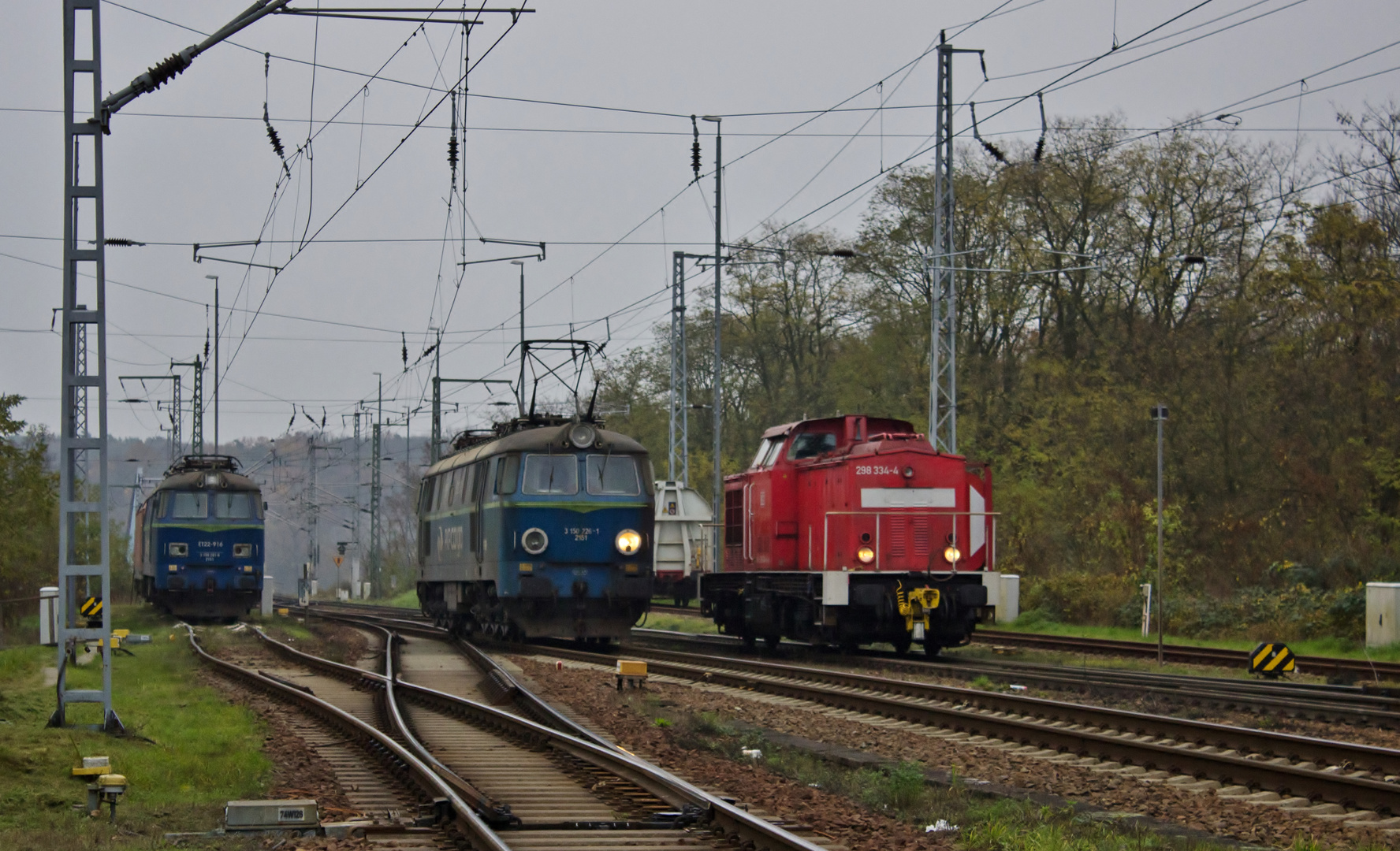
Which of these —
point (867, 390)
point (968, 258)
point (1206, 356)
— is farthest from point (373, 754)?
point (867, 390)

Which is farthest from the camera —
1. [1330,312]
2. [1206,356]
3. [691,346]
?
[691,346]

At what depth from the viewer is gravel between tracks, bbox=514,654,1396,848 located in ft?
28.9

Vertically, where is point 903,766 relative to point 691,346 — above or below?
below

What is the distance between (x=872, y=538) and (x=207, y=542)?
67.5 ft

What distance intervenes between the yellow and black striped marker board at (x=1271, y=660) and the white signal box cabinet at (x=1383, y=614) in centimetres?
483

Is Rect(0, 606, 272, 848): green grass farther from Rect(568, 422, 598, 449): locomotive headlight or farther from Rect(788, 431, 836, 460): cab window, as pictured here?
Rect(788, 431, 836, 460): cab window

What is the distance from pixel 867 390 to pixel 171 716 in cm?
3631

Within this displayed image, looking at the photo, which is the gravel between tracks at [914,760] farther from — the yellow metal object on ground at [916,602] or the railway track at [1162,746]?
the yellow metal object on ground at [916,602]

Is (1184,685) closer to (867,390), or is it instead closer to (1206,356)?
(1206,356)

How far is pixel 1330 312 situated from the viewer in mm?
30688

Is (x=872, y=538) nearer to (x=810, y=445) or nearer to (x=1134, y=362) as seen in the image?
(x=810, y=445)

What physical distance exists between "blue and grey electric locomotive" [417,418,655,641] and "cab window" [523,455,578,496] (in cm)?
1

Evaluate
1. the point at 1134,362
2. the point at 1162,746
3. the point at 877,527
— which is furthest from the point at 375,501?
the point at 1162,746

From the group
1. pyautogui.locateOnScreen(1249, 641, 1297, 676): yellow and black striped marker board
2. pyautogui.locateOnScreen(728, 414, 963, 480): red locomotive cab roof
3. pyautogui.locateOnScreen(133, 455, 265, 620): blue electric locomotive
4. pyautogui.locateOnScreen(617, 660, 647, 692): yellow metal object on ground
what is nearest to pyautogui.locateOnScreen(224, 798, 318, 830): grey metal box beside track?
pyautogui.locateOnScreen(617, 660, 647, 692): yellow metal object on ground
